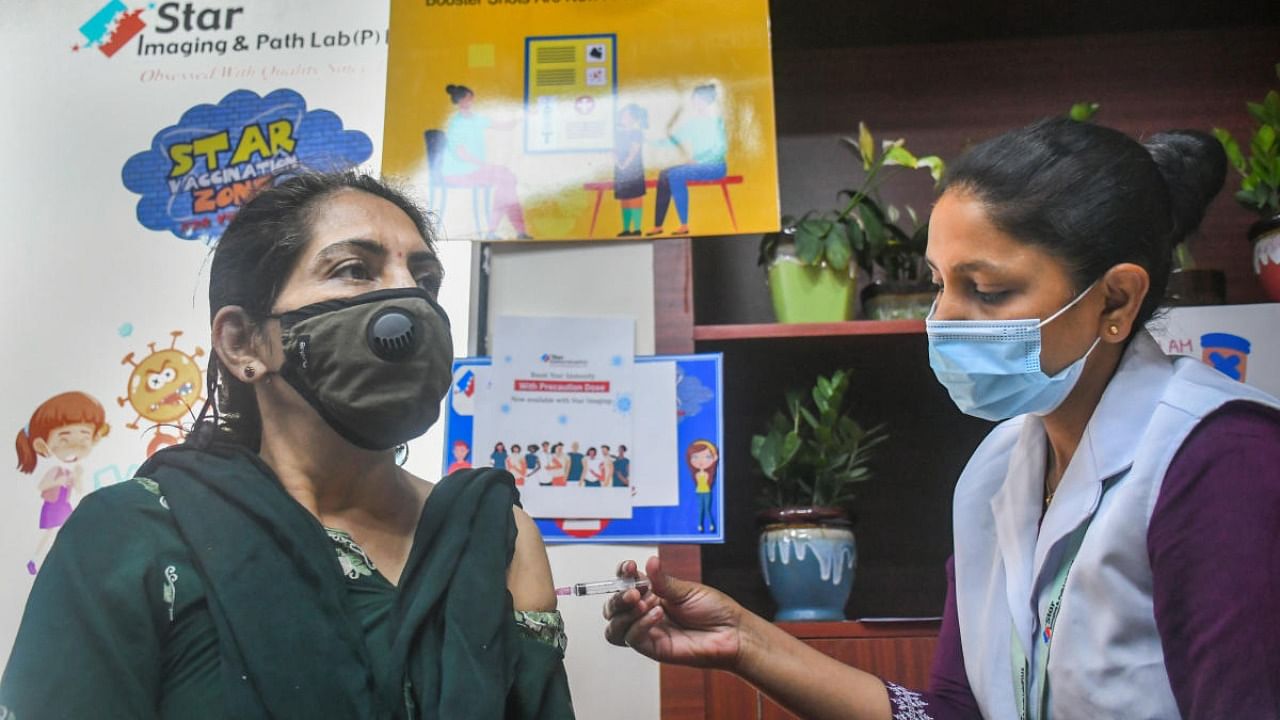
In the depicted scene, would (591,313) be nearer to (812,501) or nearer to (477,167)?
(477,167)

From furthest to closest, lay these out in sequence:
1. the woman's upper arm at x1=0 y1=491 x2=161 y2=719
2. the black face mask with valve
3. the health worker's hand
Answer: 1. the health worker's hand
2. the black face mask with valve
3. the woman's upper arm at x1=0 y1=491 x2=161 y2=719

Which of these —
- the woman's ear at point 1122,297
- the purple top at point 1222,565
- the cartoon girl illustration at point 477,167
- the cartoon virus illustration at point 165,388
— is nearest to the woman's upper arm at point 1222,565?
the purple top at point 1222,565

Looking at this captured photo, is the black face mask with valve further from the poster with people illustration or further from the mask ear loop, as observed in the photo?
the mask ear loop

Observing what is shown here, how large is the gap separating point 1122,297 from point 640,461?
Result: 1.83 feet

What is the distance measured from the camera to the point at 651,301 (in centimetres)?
148

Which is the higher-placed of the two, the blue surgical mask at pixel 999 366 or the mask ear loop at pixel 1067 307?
the mask ear loop at pixel 1067 307

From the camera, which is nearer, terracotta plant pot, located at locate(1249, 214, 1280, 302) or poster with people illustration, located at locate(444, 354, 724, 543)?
poster with people illustration, located at locate(444, 354, 724, 543)

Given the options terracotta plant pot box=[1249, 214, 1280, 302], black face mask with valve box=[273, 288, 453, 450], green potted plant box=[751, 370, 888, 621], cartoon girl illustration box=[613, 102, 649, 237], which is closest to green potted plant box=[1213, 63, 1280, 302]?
terracotta plant pot box=[1249, 214, 1280, 302]

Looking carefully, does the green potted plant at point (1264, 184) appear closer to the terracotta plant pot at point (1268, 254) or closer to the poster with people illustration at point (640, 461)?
the terracotta plant pot at point (1268, 254)

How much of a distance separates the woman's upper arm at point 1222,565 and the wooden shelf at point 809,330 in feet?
1.67

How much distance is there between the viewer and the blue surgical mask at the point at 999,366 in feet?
3.58

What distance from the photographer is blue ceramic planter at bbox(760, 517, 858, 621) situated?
1.44m

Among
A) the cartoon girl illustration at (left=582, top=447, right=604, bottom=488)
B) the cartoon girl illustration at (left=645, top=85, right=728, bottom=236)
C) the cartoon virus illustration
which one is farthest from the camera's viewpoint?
the cartoon girl illustration at (left=645, top=85, right=728, bottom=236)

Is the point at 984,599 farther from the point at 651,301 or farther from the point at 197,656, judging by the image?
the point at 197,656
